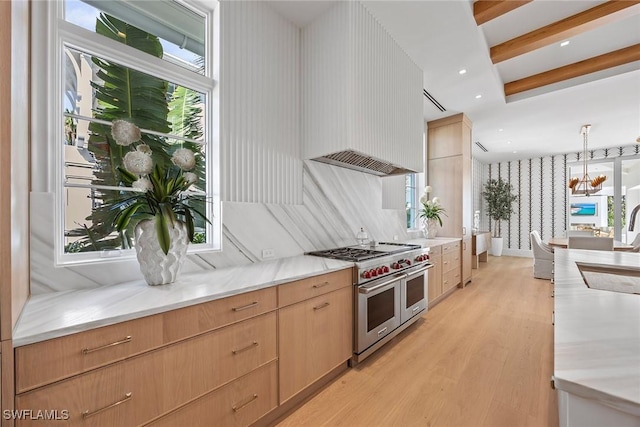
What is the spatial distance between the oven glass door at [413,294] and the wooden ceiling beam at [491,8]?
2.60 m

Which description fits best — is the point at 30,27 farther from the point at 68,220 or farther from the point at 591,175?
the point at 591,175

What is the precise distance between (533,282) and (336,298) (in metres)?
4.88

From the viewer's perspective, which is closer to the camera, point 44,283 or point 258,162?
point 44,283

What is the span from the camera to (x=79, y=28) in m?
1.49

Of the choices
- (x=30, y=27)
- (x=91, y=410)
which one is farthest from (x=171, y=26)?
(x=91, y=410)

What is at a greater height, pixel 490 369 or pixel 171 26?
pixel 171 26

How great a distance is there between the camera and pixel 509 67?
12.2 feet

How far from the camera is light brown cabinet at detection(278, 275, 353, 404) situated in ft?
5.32

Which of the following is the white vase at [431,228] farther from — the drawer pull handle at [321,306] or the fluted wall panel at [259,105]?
the drawer pull handle at [321,306]

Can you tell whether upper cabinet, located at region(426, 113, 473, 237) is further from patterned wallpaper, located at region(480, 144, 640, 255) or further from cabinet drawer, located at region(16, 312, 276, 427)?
cabinet drawer, located at region(16, 312, 276, 427)

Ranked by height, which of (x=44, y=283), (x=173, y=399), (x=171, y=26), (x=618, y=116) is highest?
(x=618, y=116)

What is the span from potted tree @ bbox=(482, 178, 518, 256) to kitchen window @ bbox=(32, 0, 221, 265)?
8.73m

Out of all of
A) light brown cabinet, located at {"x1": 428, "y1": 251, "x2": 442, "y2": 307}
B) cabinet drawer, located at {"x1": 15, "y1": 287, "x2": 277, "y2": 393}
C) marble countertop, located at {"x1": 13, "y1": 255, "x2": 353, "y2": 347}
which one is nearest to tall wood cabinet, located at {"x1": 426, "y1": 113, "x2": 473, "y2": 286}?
light brown cabinet, located at {"x1": 428, "y1": 251, "x2": 442, "y2": 307}

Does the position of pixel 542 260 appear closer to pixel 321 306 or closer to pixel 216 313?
pixel 321 306
